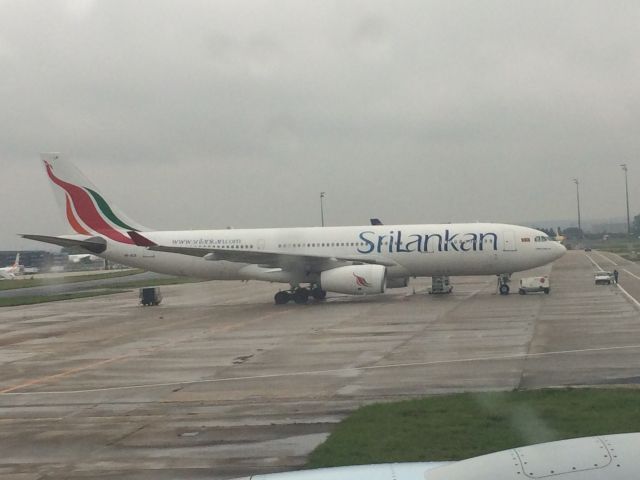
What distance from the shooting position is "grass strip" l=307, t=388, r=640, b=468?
36.4 ft

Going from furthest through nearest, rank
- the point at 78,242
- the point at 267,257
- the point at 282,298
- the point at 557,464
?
the point at 78,242 < the point at 282,298 < the point at 267,257 < the point at 557,464

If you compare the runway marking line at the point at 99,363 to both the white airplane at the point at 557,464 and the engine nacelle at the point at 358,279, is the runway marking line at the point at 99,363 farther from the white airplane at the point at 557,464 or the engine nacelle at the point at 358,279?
the white airplane at the point at 557,464

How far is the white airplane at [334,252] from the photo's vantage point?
40.4 metres

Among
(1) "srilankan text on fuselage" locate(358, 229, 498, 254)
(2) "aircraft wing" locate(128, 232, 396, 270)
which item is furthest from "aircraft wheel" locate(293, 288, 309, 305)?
(1) "srilankan text on fuselage" locate(358, 229, 498, 254)

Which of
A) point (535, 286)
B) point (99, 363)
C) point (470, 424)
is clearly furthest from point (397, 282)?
point (470, 424)

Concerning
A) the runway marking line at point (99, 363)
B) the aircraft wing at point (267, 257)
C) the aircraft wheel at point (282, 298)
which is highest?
the aircraft wing at point (267, 257)

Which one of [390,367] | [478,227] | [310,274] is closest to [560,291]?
[478,227]

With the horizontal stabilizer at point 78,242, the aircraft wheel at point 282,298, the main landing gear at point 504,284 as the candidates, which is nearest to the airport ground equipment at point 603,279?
the main landing gear at point 504,284

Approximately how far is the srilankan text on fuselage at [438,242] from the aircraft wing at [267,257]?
90 centimetres

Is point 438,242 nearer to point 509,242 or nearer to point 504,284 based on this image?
point 509,242

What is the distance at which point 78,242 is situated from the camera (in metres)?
44.4

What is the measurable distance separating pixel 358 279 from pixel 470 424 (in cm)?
2608

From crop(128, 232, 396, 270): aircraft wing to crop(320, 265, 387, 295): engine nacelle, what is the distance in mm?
1624

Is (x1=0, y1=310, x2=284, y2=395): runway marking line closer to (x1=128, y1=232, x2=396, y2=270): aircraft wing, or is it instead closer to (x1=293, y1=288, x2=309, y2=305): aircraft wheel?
(x1=128, y1=232, x2=396, y2=270): aircraft wing
